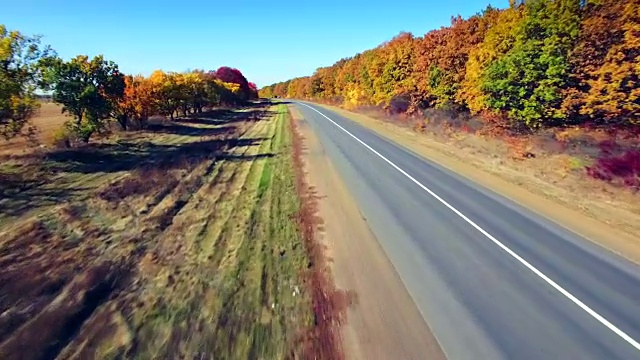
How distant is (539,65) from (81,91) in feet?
103

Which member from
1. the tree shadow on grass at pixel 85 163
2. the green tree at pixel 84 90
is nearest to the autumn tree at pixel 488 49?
the tree shadow on grass at pixel 85 163

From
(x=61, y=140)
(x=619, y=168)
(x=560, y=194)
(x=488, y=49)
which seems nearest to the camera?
(x=560, y=194)

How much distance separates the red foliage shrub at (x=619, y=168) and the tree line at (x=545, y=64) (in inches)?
93.2

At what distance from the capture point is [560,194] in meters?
15.1

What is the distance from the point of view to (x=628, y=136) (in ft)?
55.8

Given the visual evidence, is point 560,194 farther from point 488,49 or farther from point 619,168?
point 488,49

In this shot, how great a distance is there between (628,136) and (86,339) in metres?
22.6

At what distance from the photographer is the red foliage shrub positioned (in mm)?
14867

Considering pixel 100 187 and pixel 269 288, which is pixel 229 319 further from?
pixel 100 187

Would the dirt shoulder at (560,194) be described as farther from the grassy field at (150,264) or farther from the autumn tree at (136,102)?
the autumn tree at (136,102)

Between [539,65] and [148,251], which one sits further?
[539,65]

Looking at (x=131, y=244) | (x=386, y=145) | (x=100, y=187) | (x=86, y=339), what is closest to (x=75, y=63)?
(x=100, y=187)

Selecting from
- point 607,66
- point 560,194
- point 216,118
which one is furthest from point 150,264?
point 216,118

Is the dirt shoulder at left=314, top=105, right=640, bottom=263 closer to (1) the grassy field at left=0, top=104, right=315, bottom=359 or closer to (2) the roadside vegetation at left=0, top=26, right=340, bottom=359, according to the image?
(2) the roadside vegetation at left=0, top=26, right=340, bottom=359
